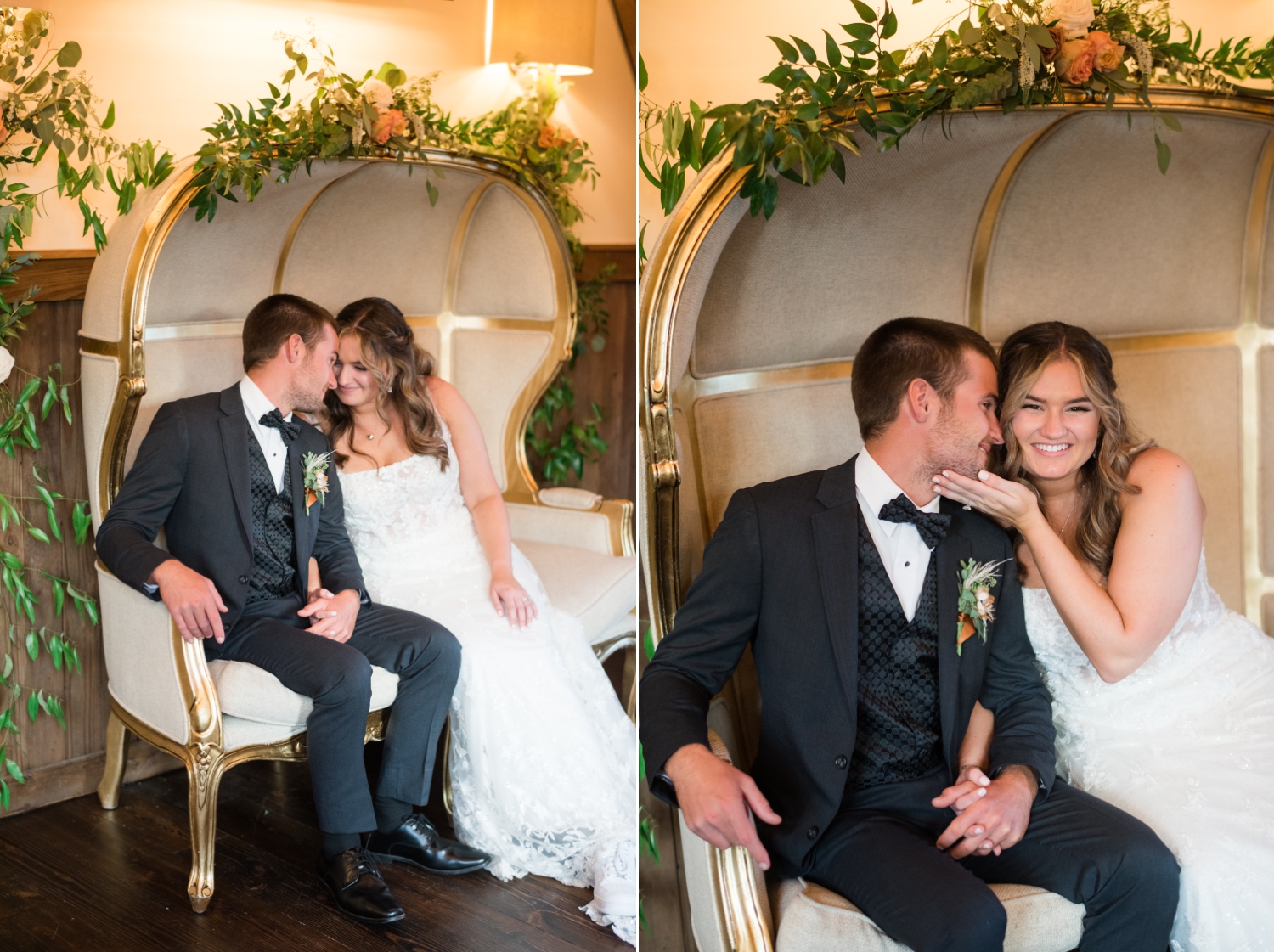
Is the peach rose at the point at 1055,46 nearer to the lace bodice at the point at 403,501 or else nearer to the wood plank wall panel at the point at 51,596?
the lace bodice at the point at 403,501

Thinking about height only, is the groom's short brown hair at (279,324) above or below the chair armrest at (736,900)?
above

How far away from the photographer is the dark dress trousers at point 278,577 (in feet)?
7.37

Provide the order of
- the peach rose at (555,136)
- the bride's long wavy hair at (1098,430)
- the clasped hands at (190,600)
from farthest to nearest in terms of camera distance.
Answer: the clasped hands at (190,600) → the peach rose at (555,136) → the bride's long wavy hair at (1098,430)

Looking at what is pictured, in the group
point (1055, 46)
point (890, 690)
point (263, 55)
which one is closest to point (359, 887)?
point (890, 690)

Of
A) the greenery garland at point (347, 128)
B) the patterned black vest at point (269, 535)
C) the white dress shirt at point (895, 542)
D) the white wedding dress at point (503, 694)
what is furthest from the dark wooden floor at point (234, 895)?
the greenery garland at point (347, 128)

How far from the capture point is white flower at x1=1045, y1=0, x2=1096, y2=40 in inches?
61.7

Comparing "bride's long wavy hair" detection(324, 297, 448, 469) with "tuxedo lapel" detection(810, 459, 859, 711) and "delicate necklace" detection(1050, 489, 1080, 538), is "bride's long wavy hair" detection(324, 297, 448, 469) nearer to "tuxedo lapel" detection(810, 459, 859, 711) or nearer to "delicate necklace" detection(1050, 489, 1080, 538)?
"tuxedo lapel" detection(810, 459, 859, 711)

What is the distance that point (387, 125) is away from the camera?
2.12m

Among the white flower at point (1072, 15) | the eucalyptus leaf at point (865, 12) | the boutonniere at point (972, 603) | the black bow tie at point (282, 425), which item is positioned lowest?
the boutonniere at point (972, 603)

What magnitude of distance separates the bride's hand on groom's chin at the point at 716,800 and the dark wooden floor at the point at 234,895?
679mm

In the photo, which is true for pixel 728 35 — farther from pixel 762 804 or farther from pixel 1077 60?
pixel 762 804

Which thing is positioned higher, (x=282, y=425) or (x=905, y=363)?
(x=905, y=363)

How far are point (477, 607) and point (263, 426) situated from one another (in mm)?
647

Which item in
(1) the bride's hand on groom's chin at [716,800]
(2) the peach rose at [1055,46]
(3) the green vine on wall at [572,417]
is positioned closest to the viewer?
(1) the bride's hand on groom's chin at [716,800]
